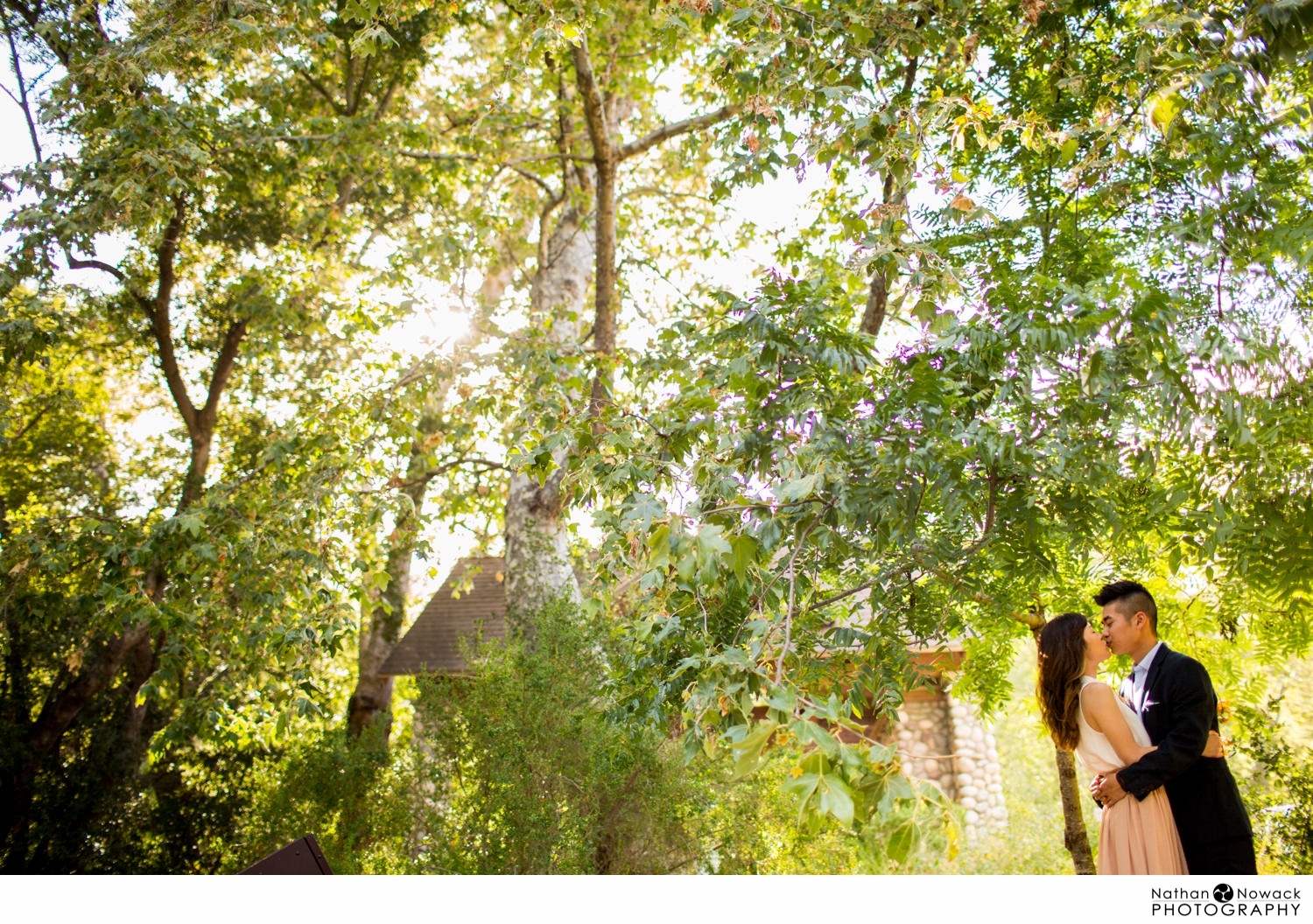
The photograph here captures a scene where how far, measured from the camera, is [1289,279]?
2.22m

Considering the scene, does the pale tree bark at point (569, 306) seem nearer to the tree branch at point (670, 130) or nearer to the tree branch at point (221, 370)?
the tree branch at point (670, 130)

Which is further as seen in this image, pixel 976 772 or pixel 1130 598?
pixel 976 772

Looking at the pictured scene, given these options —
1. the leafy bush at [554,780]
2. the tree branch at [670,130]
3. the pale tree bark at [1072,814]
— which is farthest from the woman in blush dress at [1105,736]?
the tree branch at [670,130]

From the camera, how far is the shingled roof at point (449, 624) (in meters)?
6.89

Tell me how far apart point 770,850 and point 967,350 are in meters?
2.65

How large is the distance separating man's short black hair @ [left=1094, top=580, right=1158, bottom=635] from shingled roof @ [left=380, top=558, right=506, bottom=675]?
4864 millimetres

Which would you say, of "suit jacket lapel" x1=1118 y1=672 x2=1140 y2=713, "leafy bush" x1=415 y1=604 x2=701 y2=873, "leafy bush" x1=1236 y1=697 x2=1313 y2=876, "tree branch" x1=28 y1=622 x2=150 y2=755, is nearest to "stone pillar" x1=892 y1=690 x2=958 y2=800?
"leafy bush" x1=1236 y1=697 x2=1313 y2=876

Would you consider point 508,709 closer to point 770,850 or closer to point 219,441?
point 770,850

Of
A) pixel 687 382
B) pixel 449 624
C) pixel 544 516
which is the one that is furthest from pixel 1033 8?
pixel 449 624

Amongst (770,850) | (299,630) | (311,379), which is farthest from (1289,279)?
(311,379)

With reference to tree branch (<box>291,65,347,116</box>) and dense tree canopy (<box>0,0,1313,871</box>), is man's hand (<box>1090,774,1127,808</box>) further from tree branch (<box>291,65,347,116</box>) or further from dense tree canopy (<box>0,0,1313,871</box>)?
tree branch (<box>291,65,347,116</box>)

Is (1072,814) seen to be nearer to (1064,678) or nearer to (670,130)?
(1064,678)

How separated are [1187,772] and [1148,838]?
192 mm

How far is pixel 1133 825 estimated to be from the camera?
6.68ft
